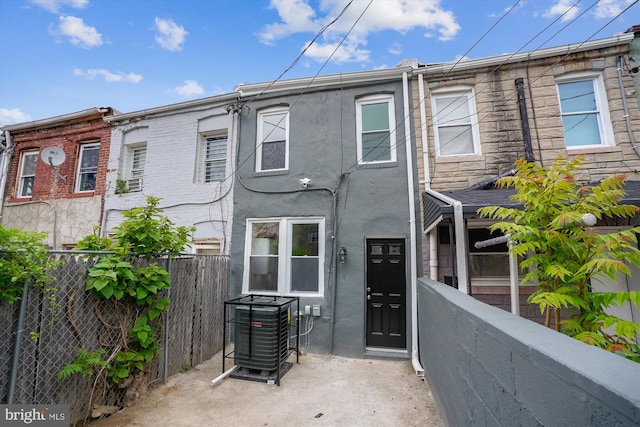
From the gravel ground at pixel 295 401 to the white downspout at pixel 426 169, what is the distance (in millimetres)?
1927

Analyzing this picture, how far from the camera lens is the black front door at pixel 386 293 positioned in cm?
581

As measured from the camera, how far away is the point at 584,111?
224 inches

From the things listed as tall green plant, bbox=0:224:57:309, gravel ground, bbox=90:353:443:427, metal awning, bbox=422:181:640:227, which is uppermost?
metal awning, bbox=422:181:640:227

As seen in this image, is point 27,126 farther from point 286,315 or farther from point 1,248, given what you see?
point 286,315

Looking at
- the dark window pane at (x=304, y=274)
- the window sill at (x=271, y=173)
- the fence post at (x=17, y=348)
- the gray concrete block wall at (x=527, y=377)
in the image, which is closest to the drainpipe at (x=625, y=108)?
the gray concrete block wall at (x=527, y=377)

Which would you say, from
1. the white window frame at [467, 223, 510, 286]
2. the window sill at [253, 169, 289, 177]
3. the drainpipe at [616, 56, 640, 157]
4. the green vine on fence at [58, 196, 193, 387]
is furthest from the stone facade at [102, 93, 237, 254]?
the drainpipe at [616, 56, 640, 157]

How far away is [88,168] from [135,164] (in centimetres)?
160

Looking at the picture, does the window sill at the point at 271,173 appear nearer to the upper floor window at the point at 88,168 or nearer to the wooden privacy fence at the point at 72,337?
the wooden privacy fence at the point at 72,337

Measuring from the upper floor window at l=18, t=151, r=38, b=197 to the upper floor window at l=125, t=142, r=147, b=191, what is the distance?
3.57 meters

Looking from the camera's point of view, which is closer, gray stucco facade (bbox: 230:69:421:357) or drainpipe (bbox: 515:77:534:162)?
drainpipe (bbox: 515:77:534:162)

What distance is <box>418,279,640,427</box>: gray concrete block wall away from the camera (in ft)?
2.67

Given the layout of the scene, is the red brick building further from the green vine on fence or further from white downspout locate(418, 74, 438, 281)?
white downspout locate(418, 74, 438, 281)

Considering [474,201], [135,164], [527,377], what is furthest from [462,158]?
[135,164]

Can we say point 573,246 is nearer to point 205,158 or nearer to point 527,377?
point 527,377
